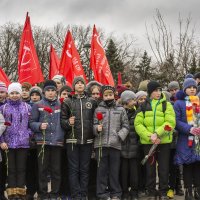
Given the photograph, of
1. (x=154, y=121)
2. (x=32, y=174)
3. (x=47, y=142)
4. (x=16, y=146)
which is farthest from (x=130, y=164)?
(x=16, y=146)

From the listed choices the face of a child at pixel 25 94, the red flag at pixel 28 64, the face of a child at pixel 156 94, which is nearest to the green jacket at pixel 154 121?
the face of a child at pixel 156 94

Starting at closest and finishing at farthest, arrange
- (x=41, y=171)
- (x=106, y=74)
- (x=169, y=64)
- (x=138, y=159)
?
(x=41, y=171) < (x=138, y=159) < (x=106, y=74) < (x=169, y=64)

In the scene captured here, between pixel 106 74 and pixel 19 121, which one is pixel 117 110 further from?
pixel 106 74

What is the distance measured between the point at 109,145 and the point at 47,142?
1.06m

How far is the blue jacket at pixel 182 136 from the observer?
6895 mm

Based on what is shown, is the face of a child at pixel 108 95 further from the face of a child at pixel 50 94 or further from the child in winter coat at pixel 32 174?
the child in winter coat at pixel 32 174

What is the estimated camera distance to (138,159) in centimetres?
750

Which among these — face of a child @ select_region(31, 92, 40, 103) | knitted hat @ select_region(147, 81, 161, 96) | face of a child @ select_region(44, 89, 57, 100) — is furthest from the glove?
face of a child @ select_region(31, 92, 40, 103)

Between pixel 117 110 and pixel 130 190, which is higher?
pixel 117 110

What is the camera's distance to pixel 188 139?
6.96 meters

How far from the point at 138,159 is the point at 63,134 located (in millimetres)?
1523

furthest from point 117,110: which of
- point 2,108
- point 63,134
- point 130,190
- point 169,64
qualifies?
point 169,64

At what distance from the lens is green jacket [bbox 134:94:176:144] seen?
22.9 ft

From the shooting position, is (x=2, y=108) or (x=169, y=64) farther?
(x=169, y=64)
